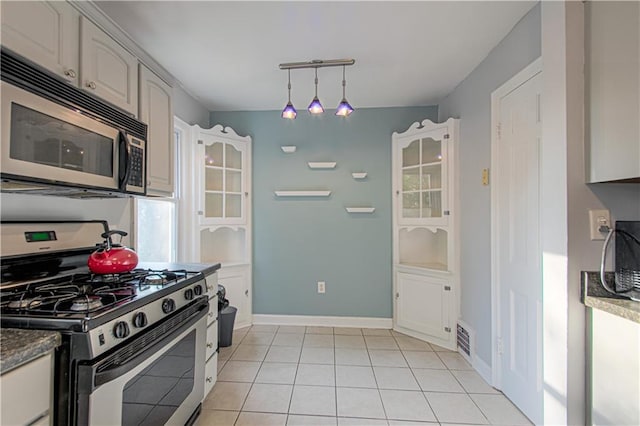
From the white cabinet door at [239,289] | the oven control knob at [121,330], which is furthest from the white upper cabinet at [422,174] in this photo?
the oven control knob at [121,330]

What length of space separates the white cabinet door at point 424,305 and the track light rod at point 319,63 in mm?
2165

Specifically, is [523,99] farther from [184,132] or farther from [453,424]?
[184,132]

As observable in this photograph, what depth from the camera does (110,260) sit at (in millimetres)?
1523

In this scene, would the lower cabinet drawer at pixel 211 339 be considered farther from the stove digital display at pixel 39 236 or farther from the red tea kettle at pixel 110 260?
the stove digital display at pixel 39 236

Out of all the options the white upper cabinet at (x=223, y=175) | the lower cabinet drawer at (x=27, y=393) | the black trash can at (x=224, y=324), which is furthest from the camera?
the white upper cabinet at (x=223, y=175)

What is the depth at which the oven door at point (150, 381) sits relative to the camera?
1.00 meters

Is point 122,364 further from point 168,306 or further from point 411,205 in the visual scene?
point 411,205

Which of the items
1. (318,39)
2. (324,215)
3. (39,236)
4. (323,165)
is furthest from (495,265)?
(39,236)

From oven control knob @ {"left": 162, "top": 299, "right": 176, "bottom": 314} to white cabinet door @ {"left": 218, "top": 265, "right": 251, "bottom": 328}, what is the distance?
169cm

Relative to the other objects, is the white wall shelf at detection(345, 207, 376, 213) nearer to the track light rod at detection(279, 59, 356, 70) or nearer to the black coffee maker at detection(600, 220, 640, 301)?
the track light rod at detection(279, 59, 356, 70)

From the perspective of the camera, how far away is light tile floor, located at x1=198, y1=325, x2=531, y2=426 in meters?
1.84

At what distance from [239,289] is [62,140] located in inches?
93.6

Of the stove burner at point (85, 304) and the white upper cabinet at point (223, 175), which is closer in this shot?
the stove burner at point (85, 304)

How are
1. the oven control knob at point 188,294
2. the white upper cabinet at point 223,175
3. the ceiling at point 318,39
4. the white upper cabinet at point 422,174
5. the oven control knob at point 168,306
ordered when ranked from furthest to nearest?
the white upper cabinet at point 223,175, the white upper cabinet at point 422,174, the ceiling at point 318,39, the oven control knob at point 188,294, the oven control knob at point 168,306
